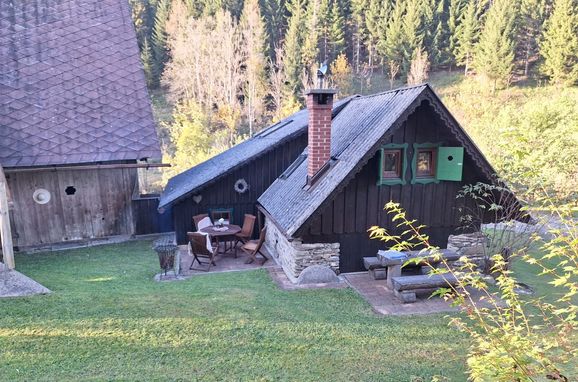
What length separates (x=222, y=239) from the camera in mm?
11703

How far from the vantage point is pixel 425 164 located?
9.75 metres

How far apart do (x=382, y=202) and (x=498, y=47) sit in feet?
125

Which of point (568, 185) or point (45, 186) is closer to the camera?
point (568, 185)

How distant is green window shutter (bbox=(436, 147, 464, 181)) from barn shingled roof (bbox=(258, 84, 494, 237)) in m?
0.25

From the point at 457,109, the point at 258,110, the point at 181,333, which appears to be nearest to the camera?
the point at 181,333

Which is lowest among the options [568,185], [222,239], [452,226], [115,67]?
[222,239]

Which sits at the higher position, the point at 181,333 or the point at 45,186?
the point at 45,186

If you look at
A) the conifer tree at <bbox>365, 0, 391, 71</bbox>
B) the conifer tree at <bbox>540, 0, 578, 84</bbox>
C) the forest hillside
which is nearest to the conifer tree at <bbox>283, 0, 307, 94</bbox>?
the forest hillside

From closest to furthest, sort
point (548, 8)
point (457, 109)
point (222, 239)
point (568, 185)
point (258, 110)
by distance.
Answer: point (568, 185) < point (222, 239) < point (457, 109) < point (258, 110) < point (548, 8)

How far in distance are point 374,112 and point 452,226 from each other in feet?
11.9

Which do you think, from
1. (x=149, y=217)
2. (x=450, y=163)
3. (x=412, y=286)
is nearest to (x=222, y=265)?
(x=149, y=217)

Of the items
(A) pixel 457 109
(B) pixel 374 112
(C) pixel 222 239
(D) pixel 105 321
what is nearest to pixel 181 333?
(D) pixel 105 321

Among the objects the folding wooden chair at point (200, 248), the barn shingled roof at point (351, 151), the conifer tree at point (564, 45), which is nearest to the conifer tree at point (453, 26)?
the conifer tree at point (564, 45)

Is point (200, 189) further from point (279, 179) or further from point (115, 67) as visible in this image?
point (115, 67)
